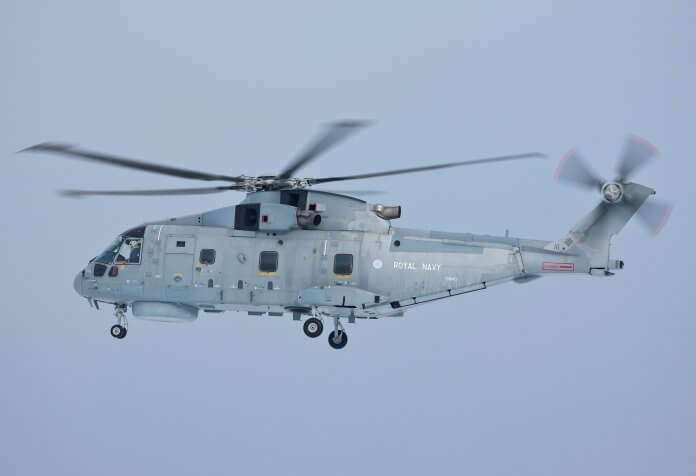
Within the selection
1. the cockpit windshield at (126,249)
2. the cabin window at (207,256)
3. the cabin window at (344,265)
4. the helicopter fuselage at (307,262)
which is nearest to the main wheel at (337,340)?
the helicopter fuselage at (307,262)

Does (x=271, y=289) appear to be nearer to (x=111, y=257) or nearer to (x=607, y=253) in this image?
(x=111, y=257)

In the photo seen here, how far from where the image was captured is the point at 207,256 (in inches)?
1139

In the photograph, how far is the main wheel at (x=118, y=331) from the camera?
29875 millimetres

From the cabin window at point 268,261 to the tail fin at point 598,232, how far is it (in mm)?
6031

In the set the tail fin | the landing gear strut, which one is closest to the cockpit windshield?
the landing gear strut

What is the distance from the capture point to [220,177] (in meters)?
27.5

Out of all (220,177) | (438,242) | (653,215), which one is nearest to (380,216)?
(438,242)

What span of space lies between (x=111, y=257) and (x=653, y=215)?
12455 mm

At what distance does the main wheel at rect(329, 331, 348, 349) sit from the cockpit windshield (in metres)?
4.89

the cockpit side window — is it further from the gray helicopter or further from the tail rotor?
the tail rotor

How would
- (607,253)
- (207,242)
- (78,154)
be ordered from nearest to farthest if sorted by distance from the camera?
1. (78,154)
2. (607,253)
3. (207,242)

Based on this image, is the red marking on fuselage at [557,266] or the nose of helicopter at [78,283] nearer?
the red marking on fuselage at [557,266]

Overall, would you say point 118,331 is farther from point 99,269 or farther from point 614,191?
point 614,191

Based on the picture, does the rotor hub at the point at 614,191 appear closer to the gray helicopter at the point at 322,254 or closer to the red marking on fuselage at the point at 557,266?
the gray helicopter at the point at 322,254
